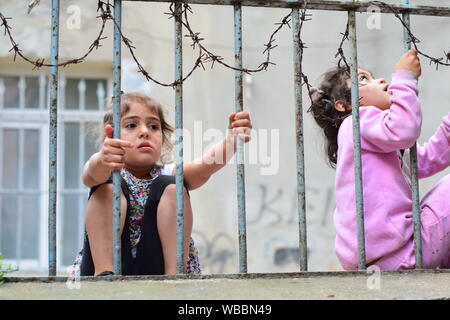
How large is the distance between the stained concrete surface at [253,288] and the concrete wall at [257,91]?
455cm

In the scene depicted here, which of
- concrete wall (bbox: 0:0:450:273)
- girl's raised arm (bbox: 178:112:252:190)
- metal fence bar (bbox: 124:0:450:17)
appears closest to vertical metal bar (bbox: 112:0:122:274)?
metal fence bar (bbox: 124:0:450:17)

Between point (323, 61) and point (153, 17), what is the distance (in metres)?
1.60

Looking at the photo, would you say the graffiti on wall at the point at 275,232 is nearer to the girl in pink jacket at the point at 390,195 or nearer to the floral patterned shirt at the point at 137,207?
the floral patterned shirt at the point at 137,207

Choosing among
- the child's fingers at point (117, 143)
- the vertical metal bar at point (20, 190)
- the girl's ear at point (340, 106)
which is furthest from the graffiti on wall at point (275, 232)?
the child's fingers at point (117, 143)

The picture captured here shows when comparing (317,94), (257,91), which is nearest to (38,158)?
(257,91)

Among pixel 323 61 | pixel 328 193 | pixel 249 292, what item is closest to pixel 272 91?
pixel 323 61

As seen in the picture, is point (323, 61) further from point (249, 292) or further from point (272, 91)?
point (249, 292)

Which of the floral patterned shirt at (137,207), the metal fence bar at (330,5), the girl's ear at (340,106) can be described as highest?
the metal fence bar at (330,5)

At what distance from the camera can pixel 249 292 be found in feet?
5.93

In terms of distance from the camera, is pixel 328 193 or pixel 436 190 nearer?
pixel 436 190

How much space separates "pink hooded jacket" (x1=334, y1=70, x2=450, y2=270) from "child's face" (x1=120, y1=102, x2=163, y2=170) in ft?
2.77

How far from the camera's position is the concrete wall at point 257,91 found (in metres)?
6.61
